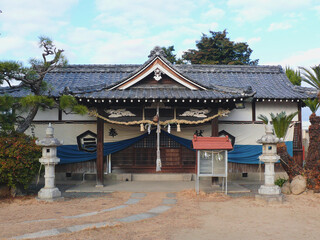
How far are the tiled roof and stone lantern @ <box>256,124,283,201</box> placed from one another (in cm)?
251

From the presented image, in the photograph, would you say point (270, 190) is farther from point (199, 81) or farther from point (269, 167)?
point (199, 81)

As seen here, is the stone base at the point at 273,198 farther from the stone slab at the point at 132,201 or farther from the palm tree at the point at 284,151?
the stone slab at the point at 132,201

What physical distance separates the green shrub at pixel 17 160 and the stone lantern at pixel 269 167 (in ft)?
26.0

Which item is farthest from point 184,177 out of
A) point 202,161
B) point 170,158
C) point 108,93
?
point 108,93

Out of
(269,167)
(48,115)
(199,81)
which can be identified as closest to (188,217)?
(269,167)

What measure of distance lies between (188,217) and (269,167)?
3887 mm

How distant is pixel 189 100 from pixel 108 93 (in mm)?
3404

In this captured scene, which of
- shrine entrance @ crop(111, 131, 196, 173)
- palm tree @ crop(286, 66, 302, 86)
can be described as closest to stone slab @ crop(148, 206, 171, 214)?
shrine entrance @ crop(111, 131, 196, 173)

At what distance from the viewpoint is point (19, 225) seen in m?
6.91

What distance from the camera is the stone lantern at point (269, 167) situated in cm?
958

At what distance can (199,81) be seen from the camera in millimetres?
13391

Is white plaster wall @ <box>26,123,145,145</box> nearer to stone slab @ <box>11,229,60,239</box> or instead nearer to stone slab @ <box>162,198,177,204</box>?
stone slab @ <box>162,198,177,204</box>

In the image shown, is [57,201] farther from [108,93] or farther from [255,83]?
[255,83]

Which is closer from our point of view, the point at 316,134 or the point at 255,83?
the point at 316,134
